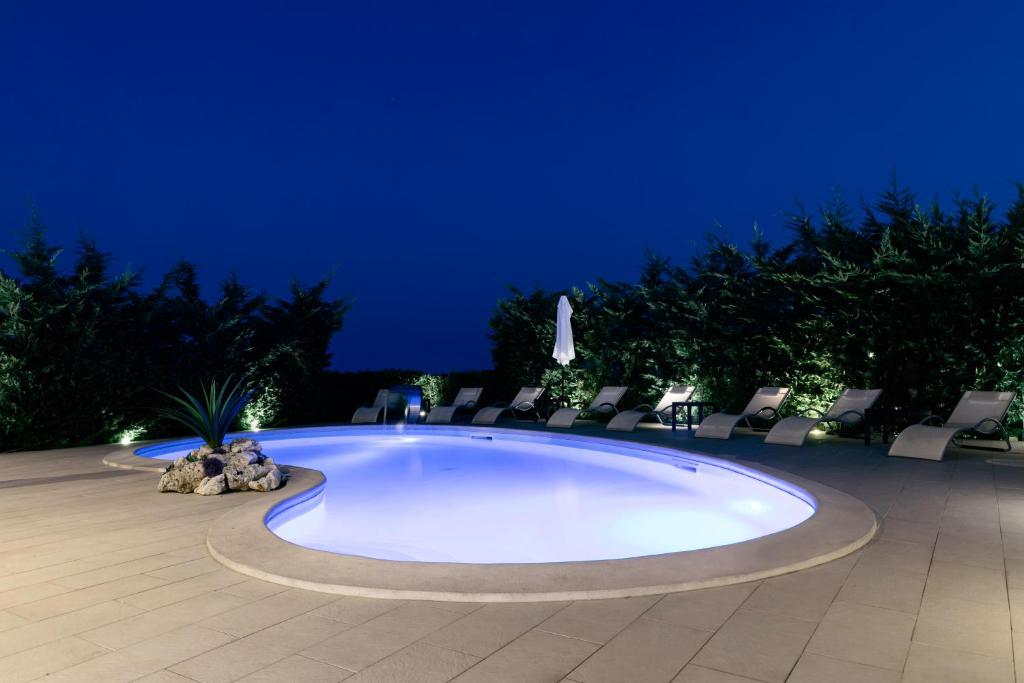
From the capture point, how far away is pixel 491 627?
270 centimetres

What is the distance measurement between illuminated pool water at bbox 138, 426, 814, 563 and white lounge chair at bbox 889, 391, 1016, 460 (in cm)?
209

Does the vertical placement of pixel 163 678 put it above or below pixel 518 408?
below

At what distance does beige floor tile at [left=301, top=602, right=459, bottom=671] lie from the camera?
2.43 meters

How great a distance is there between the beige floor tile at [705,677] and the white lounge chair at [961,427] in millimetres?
6019

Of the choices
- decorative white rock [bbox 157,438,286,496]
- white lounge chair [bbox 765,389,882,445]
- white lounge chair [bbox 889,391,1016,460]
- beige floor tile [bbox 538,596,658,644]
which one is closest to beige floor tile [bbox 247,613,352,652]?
beige floor tile [bbox 538,596,658,644]

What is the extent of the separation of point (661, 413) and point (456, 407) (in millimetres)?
4128

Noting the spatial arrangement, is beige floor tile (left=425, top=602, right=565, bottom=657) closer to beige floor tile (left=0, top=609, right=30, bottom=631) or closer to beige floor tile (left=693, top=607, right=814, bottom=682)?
beige floor tile (left=693, top=607, right=814, bottom=682)

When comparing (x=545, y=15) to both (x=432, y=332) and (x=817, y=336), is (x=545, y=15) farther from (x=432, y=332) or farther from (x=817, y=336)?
(x=817, y=336)

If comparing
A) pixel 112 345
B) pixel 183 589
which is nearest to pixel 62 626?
pixel 183 589

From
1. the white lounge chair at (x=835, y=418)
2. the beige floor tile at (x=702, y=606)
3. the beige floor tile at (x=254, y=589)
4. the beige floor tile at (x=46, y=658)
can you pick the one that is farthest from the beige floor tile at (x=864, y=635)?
the white lounge chair at (x=835, y=418)

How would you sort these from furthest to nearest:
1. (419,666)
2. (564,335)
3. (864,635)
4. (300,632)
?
(564,335) → (300,632) → (864,635) → (419,666)

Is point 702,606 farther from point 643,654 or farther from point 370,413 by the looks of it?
point 370,413

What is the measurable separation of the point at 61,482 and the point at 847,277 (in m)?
9.86

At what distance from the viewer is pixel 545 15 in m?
46.2
